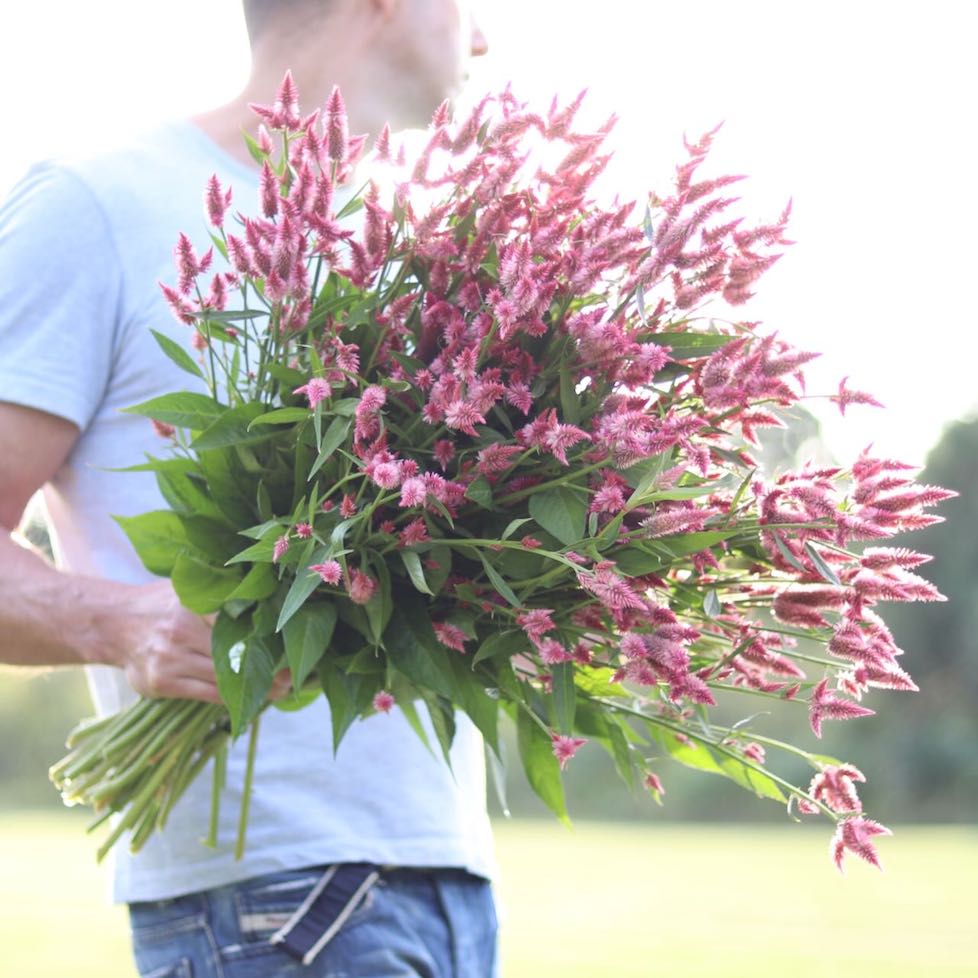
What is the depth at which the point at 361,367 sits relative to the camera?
5.21ft

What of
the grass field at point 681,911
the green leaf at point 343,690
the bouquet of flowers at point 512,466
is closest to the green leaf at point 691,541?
the bouquet of flowers at point 512,466

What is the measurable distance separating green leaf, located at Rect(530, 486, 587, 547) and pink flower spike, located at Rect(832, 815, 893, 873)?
0.46 metres

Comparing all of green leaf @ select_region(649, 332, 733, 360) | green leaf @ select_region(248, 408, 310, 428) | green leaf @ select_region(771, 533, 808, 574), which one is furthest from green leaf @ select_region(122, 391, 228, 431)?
green leaf @ select_region(771, 533, 808, 574)

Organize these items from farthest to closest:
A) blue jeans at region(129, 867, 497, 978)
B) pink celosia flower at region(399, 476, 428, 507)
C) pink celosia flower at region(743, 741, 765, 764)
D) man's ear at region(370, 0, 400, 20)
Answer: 1. man's ear at region(370, 0, 400, 20)
2. blue jeans at region(129, 867, 497, 978)
3. pink celosia flower at region(743, 741, 765, 764)
4. pink celosia flower at region(399, 476, 428, 507)

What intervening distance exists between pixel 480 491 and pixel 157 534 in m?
0.52

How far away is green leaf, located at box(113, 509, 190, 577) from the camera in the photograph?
1.75 metres

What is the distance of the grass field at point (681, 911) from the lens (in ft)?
41.4

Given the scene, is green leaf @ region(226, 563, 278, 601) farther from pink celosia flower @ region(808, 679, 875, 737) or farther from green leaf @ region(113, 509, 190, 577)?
pink celosia flower @ region(808, 679, 875, 737)

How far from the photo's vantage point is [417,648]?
1633mm

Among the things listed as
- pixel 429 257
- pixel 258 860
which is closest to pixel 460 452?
pixel 429 257

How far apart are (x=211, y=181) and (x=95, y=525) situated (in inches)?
30.3

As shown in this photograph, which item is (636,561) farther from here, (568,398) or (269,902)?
(269,902)

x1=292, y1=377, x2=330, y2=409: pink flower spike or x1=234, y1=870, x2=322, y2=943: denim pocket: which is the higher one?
x1=292, y1=377, x2=330, y2=409: pink flower spike

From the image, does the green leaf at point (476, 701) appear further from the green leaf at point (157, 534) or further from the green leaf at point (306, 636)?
the green leaf at point (157, 534)
